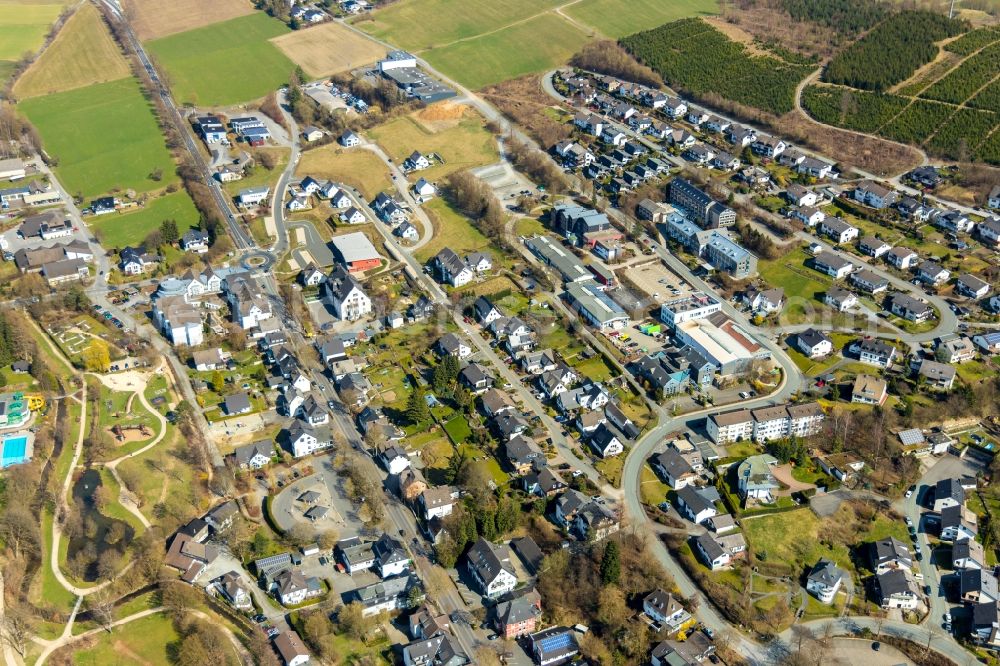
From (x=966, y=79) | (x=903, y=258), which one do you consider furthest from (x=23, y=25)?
(x=966, y=79)

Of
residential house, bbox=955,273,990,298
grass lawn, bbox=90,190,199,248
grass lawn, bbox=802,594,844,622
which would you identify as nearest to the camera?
grass lawn, bbox=802,594,844,622

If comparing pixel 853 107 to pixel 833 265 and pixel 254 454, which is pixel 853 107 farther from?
pixel 254 454

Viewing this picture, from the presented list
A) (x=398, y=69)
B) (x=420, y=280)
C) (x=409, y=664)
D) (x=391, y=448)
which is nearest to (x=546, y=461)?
(x=391, y=448)

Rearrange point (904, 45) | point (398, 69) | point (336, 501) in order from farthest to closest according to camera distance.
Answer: point (398, 69), point (904, 45), point (336, 501)

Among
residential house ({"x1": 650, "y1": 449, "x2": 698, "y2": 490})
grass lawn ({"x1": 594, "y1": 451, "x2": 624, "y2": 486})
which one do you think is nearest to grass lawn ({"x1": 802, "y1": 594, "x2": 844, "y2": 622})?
residential house ({"x1": 650, "y1": 449, "x2": 698, "y2": 490})

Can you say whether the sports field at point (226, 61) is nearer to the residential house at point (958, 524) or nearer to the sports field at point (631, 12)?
the sports field at point (631, 12)

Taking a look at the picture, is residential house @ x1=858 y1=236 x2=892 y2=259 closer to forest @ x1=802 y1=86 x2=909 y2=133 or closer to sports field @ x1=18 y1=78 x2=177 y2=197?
forest @ x1=802 y1=86 x2=909 y2=133

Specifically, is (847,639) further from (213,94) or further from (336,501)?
(213,94)
